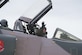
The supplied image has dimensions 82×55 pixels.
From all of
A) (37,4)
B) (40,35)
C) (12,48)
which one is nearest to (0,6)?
(37,4)

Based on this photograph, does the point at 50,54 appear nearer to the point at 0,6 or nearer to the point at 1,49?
the point at 1,49

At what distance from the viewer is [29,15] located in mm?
8906

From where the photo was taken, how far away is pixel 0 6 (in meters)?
11.5

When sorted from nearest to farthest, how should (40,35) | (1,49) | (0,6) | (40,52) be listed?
(1,49) < (40,52) < (40,35) < (0,6)

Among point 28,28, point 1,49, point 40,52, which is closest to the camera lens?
point 1,49

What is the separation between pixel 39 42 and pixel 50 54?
403 millimetres

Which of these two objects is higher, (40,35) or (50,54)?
(40,35)

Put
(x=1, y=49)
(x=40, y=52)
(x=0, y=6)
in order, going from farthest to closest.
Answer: (x=0, y=6)
(x=40, y=52)
(x=1, y=49)

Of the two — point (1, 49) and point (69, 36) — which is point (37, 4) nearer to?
point (69, 36)

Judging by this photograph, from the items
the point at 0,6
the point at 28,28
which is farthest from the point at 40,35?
the point at 0,6

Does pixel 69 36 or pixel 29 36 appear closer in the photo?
pixel 29 36

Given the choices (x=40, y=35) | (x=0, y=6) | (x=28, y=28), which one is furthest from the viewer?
(x=0, y=6)

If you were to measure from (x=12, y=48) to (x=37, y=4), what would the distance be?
119 inches

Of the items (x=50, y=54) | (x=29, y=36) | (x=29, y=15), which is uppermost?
(x=29, y=15)
